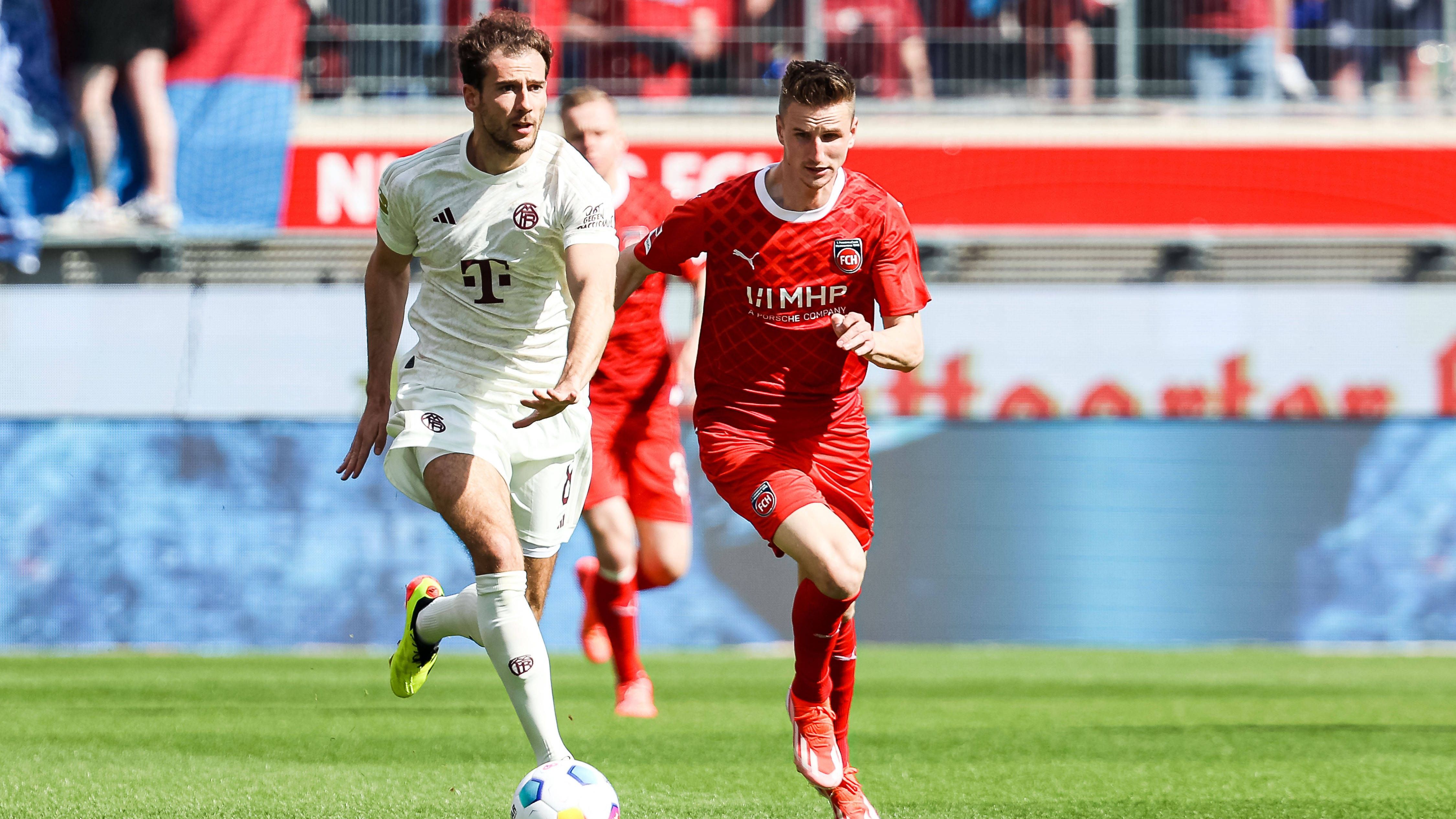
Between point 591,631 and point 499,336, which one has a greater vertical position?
point 499,336

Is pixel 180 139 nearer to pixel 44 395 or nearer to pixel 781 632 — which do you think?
pixel 44 395

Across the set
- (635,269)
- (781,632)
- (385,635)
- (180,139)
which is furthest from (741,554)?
(635,269)

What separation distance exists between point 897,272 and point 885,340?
1.35ft

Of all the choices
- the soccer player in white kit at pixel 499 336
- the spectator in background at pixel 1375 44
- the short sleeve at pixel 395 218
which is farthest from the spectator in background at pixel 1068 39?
the short sleeve at pixel 395 218

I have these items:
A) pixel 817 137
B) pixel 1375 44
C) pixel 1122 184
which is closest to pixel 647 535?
pixel 817 137

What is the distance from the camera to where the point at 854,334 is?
466cm

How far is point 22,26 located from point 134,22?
1095mm

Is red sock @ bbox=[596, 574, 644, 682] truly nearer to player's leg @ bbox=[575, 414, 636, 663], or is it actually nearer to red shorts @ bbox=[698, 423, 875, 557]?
player's leg @ bbox=[575, 414, 636, 663]

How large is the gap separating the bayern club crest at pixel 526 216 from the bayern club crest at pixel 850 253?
877 millimetres

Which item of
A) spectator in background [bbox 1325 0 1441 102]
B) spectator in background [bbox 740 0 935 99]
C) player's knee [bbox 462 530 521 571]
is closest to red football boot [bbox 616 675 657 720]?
player's knee [bbox 462 530 521 571]

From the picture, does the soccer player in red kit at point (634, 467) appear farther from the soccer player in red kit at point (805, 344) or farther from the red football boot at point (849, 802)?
the red football boot at point (849, 802)

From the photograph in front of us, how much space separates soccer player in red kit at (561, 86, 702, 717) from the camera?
7.63 m

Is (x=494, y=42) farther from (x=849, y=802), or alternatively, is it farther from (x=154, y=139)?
(x=154, y=139)

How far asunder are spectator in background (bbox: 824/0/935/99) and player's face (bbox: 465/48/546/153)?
1232cm
